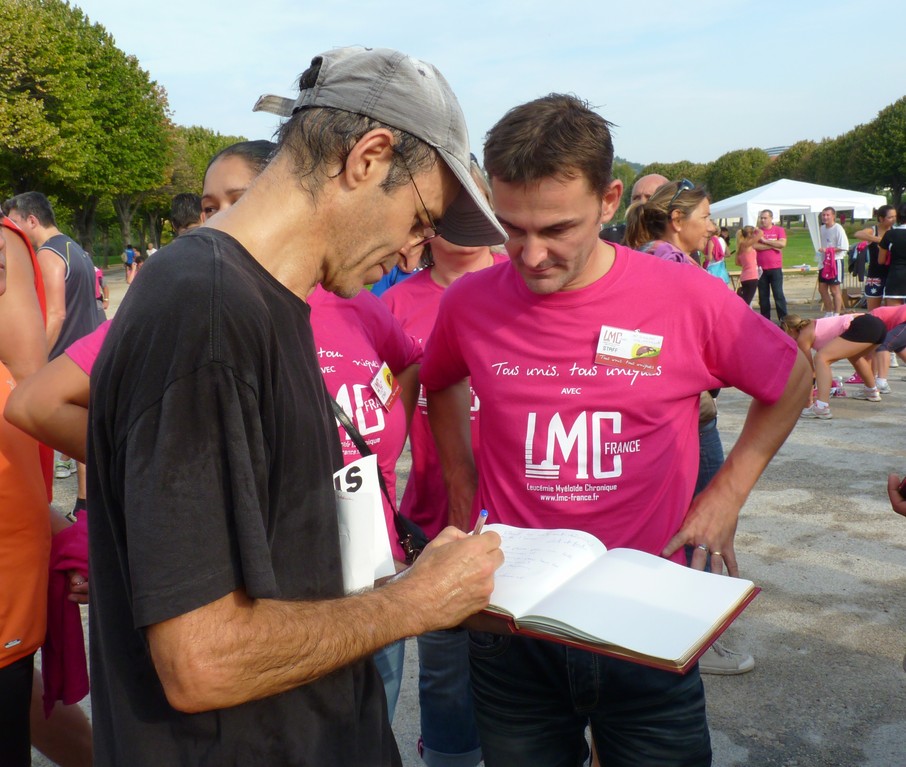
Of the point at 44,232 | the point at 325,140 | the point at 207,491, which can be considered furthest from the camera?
the point at 44,232

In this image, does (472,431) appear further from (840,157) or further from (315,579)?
(840,157)

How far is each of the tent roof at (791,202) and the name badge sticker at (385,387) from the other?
21.3 m

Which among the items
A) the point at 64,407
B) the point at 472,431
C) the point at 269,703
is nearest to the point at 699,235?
the point at 472,431

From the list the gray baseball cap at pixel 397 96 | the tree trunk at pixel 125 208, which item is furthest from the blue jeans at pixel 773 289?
the tree trunk at pixel 125 208

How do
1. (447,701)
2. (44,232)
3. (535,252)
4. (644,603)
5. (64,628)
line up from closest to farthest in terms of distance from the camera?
1. (644,603)
2. (535,252)
3. (64,628)
4. (447,701)
5. (44,232)

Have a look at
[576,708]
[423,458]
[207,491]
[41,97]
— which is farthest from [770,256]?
[41,97]

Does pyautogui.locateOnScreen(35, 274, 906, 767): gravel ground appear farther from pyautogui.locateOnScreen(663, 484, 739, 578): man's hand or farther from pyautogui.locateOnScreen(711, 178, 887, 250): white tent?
pyautogui.locateOnScreen(711, 178, 887, 250): white tent

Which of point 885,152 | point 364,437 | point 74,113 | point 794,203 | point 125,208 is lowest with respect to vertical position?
point 364,437

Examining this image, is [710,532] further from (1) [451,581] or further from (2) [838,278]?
(2) [838,278]

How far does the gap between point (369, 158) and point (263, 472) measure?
516 mm

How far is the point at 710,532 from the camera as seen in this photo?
2109 millimetres

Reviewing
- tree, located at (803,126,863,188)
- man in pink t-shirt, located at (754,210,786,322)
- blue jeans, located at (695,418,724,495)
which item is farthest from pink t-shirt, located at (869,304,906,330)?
tree, located at (803,126,863,188)

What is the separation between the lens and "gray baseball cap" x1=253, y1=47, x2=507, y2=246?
1332 millimetres

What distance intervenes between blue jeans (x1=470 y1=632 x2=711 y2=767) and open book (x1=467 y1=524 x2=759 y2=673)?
0.30 metres
